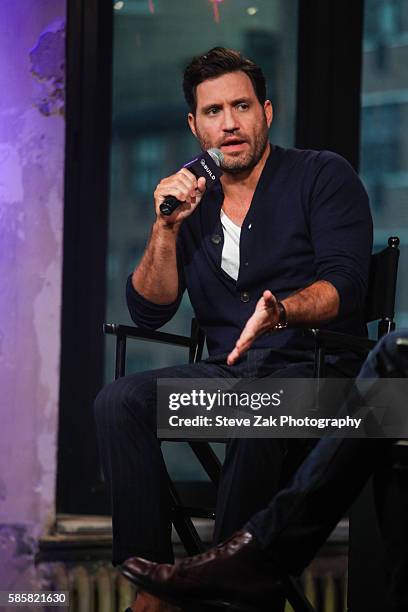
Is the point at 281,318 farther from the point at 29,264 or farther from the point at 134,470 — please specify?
the point at 29,264

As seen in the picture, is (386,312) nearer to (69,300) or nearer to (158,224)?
(158,224)

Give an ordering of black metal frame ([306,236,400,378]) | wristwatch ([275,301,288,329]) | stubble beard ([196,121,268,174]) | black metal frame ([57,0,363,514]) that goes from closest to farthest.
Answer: wristwatch ([275,301,288,329]), black metal frame ([306,236,400,378]), stubble beard ([196,121,268,174]), black metal frame ([57,0,363,514])

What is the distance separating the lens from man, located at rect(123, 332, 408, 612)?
178cm

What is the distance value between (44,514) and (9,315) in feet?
2.17

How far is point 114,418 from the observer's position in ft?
7.34

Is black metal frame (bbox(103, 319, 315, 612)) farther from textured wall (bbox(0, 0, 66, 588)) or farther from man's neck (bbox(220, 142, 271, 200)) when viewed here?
textured wall (bbox(0, 0, 66, 588))

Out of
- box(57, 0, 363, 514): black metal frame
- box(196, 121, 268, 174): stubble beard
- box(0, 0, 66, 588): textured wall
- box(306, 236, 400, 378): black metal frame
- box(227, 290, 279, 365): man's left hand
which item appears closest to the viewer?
box(227, 290, 279, 365): man's left hand

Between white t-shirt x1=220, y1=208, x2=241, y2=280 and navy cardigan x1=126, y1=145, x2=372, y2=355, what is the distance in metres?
0.01

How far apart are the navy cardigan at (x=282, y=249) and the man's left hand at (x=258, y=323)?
263mm

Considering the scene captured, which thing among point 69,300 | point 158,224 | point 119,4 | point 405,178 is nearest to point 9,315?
point 69,300

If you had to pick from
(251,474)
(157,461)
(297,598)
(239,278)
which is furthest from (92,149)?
(297,598)

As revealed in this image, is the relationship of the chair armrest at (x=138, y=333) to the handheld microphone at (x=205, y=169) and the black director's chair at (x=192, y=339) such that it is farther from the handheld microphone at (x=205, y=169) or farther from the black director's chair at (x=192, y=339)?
the handheld microphone at (x=205, y=169)

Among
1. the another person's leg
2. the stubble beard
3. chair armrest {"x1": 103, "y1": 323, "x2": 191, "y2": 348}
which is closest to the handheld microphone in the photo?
the stubble beard

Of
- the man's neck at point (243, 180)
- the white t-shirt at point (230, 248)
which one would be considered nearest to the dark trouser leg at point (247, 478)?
the white t-shirt at point (230, 248)
